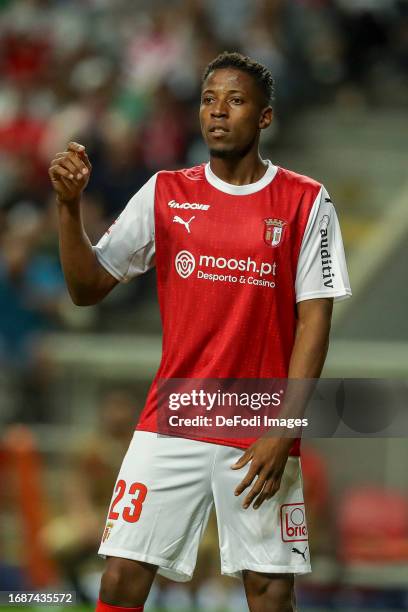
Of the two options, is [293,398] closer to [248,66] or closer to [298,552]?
[298,552]

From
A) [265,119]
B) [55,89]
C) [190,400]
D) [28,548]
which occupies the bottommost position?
[28,548]

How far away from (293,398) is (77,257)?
79 centimetres

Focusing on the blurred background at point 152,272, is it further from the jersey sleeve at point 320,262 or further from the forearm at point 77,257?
the jersey sleeve at point 320,262

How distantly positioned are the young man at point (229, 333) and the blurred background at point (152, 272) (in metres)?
3.16

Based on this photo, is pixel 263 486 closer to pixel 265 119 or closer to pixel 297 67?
pixel 265 119

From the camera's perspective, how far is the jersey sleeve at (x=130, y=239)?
430 cm

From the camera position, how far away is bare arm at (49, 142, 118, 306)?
406cm

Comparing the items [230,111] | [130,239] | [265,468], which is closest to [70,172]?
[130,239]

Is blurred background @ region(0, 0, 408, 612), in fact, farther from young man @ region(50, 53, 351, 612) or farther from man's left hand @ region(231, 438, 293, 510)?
man's left hand @ region(231, 438, 293, 510)

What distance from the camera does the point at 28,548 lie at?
805cm

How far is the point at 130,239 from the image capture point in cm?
430


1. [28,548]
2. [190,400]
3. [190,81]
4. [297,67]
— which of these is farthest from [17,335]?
[190,400]

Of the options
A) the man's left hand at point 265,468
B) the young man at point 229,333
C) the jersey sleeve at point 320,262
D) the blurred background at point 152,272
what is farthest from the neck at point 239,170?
the blurred background at point 152,272

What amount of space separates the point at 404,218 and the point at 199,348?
6.11 m
